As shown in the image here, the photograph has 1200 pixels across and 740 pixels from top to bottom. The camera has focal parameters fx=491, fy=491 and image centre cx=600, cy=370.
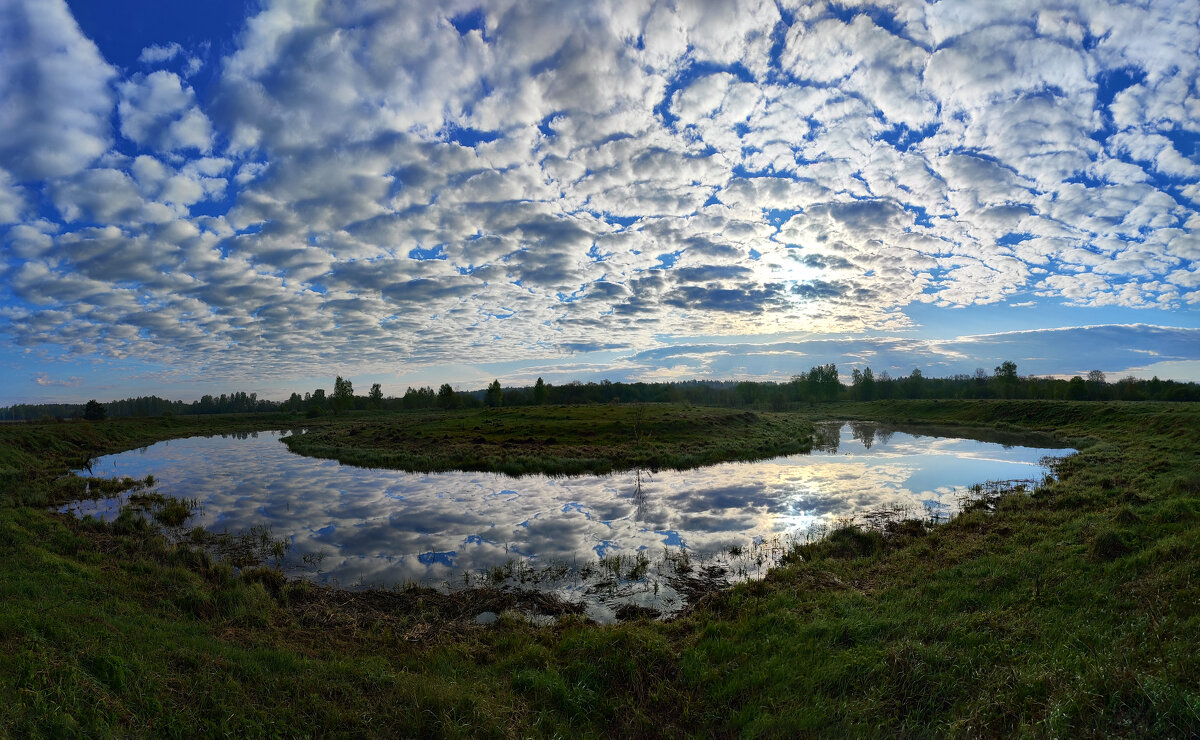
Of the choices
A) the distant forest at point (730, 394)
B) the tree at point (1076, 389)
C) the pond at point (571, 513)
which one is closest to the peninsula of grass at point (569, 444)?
the pond at point (571, 513)

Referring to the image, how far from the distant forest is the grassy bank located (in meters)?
97.5

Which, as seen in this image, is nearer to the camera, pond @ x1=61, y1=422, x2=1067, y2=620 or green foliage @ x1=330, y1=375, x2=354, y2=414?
pond @ x1=61, y1=422, x2=1067, y2=620

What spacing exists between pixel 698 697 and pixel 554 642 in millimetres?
3070

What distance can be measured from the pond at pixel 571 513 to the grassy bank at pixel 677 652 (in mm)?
2335

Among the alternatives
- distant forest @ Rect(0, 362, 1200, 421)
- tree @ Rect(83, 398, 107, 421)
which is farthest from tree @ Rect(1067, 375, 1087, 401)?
tree @ Rect(83, 398, 107, 421)

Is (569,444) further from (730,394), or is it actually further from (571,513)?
(730,394)

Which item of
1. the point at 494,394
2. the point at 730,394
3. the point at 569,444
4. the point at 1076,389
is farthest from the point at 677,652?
the point at 730,394

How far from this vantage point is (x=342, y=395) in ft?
431

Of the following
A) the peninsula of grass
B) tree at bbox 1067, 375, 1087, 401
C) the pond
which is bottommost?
the pond

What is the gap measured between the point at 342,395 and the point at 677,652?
14140 cm

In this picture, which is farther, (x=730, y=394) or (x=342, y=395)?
(x=730, y=394)

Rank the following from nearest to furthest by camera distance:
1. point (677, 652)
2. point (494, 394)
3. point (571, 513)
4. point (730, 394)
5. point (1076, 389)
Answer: point (677, 652), point (571, 513), point (1076, 389), point (494, 394), point (730, 394)

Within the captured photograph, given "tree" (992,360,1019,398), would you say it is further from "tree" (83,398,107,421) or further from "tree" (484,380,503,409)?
"tree" (83,398,107,421)

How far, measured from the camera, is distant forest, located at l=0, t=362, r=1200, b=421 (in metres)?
111
